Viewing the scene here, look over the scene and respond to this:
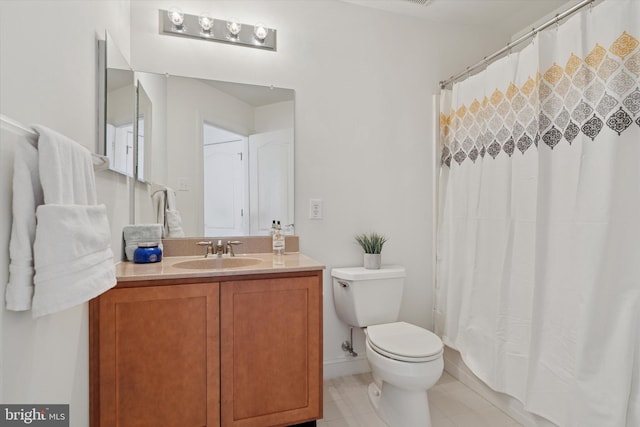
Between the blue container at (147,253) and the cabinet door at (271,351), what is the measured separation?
0.49 metres

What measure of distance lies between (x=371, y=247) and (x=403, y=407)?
93 cm

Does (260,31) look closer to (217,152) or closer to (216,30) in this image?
(216,30)

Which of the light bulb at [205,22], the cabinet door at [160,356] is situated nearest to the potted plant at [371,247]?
the cabinet door at [160,356]

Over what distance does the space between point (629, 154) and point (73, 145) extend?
1879mm

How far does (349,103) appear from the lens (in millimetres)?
2223

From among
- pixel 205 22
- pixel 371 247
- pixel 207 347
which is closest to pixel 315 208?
pixel 371 247

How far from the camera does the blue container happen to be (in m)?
1.62

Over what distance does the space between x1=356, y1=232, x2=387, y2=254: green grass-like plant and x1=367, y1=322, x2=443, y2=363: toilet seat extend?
486 mm

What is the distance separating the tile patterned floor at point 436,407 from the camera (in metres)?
1.72

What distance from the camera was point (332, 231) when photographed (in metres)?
2.20

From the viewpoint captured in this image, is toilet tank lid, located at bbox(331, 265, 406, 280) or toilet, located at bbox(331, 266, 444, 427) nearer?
toilet, located at bbox(331, 266, 444, 427)

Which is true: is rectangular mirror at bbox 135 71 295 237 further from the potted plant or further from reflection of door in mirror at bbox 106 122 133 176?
the potted plant
